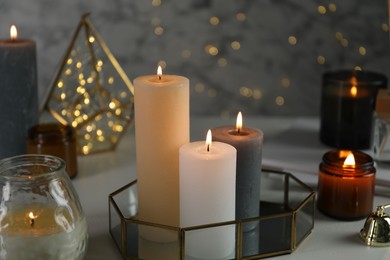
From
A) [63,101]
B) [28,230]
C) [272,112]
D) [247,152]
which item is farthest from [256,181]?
[272,112]

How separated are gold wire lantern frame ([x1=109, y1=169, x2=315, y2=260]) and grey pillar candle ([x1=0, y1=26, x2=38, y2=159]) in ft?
0.69

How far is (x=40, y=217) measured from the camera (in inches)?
28.1

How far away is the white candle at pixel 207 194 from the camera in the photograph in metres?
0.74

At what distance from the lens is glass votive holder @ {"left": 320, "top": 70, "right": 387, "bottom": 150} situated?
43.7 inches

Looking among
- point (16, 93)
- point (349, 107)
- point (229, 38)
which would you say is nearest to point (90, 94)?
point (16, 93)

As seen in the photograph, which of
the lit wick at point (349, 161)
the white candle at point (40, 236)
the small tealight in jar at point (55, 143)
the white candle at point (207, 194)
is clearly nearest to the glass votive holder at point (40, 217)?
the white candle at point (40, 236)

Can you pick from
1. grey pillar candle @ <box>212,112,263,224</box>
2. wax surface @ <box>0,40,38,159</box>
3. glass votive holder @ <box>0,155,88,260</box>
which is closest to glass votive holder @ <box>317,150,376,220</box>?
grey pillar candle @ <box>212,112,263,224</box>

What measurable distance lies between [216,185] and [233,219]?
5cm

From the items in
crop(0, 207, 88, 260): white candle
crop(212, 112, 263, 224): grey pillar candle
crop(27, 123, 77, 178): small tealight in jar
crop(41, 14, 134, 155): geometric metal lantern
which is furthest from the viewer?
crop(41, 14, 134, 155): geometric metal lantern

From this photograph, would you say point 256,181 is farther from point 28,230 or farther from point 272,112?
point 272,112

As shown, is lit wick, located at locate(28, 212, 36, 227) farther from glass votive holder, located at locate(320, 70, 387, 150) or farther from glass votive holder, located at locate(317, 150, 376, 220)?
glass votive holder, located at locate(320, 70, 387, 150)

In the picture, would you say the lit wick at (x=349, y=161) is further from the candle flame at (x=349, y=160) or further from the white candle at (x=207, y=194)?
the white candle at (x=207, y=194)

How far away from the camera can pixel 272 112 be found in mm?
1335

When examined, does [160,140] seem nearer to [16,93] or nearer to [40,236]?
[40,236]
